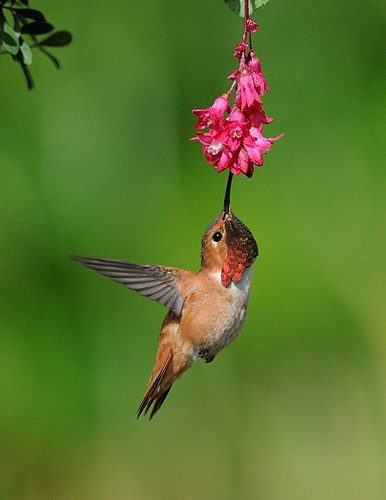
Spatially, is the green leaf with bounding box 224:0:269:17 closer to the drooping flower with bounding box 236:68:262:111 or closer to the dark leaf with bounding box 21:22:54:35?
the drooping flower with bounding box 236:68:262:111

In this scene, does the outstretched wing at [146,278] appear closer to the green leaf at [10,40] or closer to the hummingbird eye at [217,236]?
the hummingbird eye at [217,236]

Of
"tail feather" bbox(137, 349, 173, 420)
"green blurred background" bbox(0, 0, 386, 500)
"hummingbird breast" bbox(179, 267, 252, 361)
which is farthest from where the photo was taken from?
"green blurred background" bbox(0, 0, 386, 500)

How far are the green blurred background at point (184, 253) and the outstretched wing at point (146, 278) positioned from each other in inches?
60.4

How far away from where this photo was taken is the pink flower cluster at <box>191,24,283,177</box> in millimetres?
1694

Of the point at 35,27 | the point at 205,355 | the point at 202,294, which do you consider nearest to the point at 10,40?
the point at 35,27

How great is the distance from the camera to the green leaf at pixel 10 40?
1.81 m

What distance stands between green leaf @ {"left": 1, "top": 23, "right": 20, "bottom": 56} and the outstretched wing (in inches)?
16.1

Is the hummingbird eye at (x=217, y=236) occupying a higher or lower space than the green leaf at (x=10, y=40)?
lower

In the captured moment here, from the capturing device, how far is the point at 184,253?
12.7ft

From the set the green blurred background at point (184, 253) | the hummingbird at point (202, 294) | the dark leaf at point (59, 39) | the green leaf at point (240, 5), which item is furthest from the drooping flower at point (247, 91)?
the green blurred background at point (184, 253)

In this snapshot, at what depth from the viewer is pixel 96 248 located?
3.87m

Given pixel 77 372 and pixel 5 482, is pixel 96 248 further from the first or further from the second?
pixel 5 482

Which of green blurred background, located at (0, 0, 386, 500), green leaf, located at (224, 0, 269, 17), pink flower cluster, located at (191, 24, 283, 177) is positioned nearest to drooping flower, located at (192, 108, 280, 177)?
pink flower cluster, located at (191, 24, 283, 177)

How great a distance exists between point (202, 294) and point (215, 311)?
50 mm
